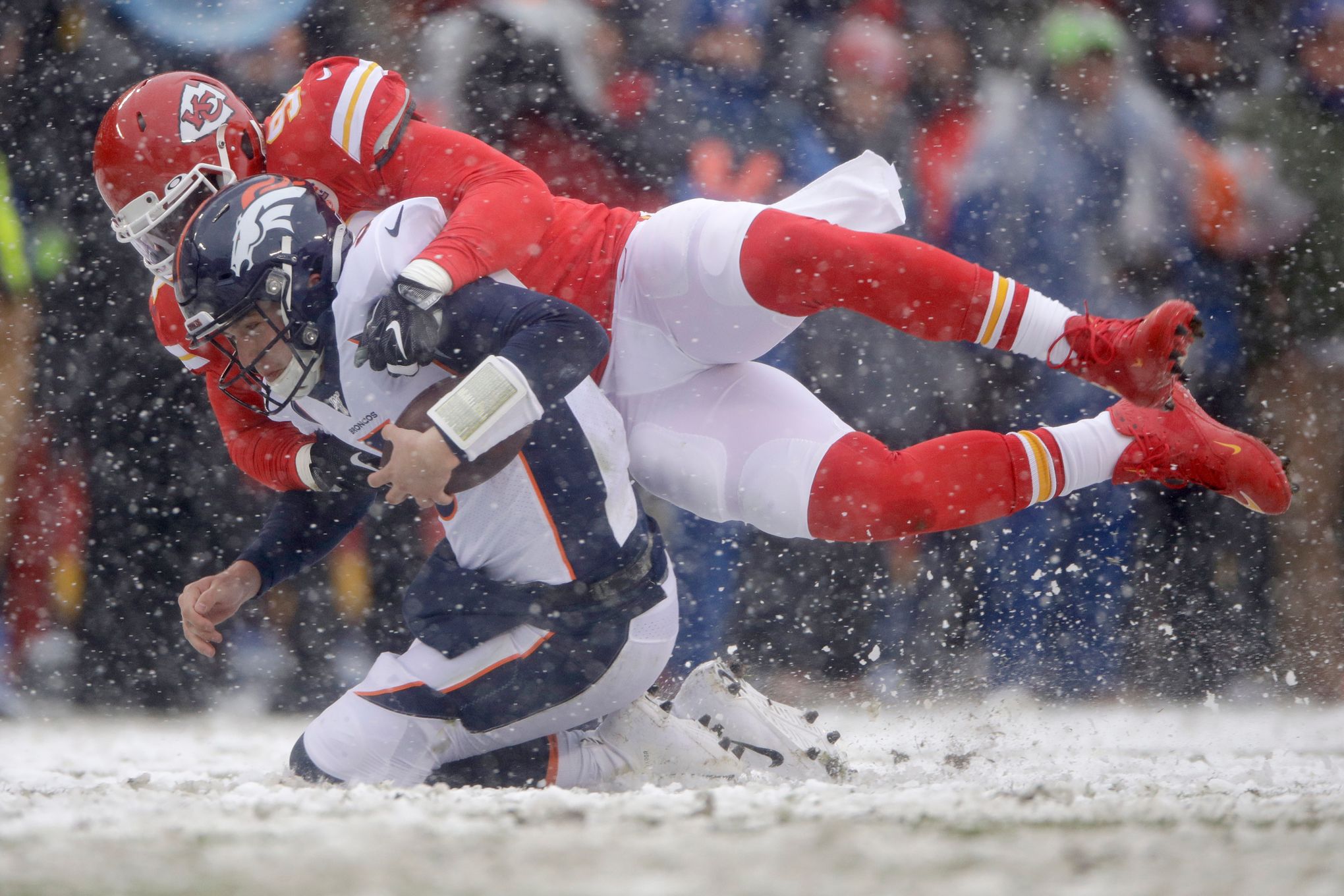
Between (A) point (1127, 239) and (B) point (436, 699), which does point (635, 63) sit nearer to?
(A) point (1127, 239)

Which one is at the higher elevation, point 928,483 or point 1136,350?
point 1136,350

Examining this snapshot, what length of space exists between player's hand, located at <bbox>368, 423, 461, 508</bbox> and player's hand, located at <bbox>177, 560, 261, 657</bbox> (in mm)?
563

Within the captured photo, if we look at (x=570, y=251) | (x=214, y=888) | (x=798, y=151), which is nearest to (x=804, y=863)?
(x=214, y=888)

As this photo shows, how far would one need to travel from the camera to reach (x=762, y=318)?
183 cm

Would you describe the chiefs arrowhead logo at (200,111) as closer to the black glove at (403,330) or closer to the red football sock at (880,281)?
the black glove at (403,330)

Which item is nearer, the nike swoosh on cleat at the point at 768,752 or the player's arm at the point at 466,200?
the player's arm at the point at 466,200

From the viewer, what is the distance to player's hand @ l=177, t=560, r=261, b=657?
1.85 metres

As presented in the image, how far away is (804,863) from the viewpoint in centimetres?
96

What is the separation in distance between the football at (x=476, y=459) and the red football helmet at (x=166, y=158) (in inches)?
23.0

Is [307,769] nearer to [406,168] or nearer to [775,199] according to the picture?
[406,168]

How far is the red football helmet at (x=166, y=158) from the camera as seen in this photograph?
188 cm

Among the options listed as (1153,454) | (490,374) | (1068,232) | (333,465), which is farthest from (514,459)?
(1068,232)

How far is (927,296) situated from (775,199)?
56.4 inches

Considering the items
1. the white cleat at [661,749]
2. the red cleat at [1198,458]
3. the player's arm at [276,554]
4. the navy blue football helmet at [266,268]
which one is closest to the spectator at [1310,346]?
the red cleat at [1198,458]
